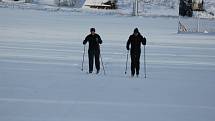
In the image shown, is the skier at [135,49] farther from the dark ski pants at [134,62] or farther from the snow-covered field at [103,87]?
the snow-covered field at [103,87]

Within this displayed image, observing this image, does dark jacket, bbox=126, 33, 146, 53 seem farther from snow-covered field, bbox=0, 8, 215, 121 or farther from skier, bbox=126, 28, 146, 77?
snow-covered field, bbox=0, 8, 215, 121

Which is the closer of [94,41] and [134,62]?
[134,62]

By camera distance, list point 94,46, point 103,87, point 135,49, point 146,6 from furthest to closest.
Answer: point 146,6
point 94,46
point 135,49
point 103,87

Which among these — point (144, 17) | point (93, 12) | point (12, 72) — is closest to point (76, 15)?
point (93, 12)

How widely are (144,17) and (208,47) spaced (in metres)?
30.3

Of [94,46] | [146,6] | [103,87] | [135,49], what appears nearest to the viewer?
[103,87]

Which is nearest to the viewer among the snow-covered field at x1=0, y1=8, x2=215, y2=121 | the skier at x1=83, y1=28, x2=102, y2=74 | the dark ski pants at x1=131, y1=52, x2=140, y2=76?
the snow-covered field at x1=0, y1=8, x2=215, y2=121

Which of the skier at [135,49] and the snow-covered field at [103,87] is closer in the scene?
the snow-covered field at [103,87]

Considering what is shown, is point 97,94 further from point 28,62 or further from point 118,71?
point 28,62

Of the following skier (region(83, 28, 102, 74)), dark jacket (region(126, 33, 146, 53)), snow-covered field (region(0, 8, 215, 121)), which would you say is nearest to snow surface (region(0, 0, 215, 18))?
snow-covered field (region(0, 8, 215, 121))

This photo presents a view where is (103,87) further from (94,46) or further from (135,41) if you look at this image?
(94,46)

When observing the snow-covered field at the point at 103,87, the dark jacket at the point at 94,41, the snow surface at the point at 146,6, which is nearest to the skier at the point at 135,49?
the snow-covered field at the point at 103,87

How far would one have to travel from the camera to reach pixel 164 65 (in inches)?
794

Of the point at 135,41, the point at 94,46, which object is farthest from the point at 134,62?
the point at 94,46
